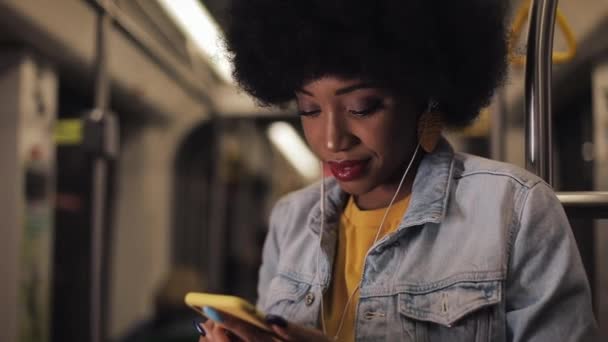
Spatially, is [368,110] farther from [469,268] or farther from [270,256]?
[270,256]

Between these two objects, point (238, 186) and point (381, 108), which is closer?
point (381, 108)

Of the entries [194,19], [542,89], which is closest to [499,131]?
[542,89]

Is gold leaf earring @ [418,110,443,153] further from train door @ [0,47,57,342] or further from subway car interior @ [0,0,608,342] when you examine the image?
train door @ [0,47,57,342]

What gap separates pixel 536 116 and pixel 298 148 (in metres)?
4.58

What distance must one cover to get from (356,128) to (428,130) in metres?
0.15

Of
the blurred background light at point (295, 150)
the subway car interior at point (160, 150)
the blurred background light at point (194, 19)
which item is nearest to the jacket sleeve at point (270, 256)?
the subway car interior at point (160, 150)

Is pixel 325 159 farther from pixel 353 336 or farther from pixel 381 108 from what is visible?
pixel 353 336

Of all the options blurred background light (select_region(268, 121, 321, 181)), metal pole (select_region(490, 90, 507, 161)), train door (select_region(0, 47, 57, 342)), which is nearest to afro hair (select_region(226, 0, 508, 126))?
metal pole (select_region(490, 90, 507, 161))

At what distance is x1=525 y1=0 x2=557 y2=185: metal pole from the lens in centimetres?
111

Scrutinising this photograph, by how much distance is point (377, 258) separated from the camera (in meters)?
1.02

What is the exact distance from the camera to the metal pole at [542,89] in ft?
3.64

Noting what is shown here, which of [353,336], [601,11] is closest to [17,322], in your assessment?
[353,336]

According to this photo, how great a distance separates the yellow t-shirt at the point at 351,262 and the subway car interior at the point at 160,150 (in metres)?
0.25

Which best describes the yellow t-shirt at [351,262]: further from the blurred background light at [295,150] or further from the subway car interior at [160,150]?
the blurred background light at [295,150]
